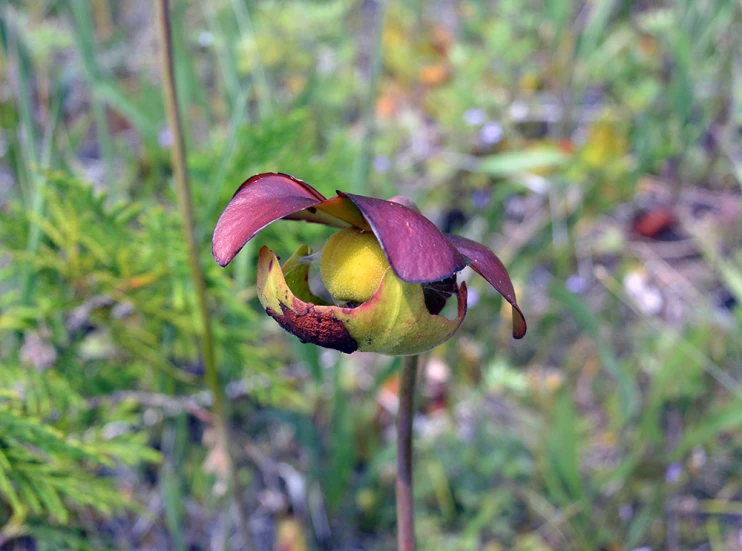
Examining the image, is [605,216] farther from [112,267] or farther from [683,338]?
[112,267]

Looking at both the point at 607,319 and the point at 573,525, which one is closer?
the point at 573,525

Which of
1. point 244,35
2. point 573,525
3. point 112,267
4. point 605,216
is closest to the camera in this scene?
point 112,267

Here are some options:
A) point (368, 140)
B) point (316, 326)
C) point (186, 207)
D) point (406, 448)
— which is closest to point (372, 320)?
point (316, 326)

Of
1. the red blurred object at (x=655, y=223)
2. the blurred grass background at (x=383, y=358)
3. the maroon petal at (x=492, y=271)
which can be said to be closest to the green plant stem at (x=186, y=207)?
the blurred grass background at (x=383, y=358)

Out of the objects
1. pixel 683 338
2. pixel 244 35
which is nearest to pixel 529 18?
pixel 244 35

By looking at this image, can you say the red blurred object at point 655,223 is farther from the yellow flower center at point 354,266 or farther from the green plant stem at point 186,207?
the yellow flower center at point 354,266

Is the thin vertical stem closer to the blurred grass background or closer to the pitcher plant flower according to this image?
the blurred grass background

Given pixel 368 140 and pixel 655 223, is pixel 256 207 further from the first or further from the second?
pixel 655 223
